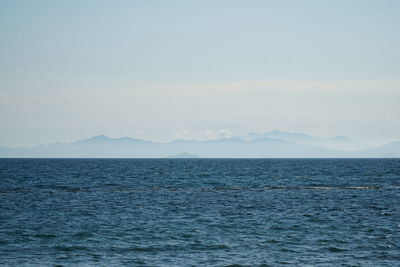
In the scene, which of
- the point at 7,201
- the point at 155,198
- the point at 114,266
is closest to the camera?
the point at 114,266

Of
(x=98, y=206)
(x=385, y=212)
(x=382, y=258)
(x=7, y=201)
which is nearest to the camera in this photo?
(x=382, y=258)

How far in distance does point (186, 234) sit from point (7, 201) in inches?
1182

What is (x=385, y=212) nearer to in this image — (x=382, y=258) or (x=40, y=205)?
(x=382, y=258)

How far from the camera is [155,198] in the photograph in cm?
5997

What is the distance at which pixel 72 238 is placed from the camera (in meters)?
33.5

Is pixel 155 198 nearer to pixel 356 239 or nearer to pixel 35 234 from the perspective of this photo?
pixel 35 234

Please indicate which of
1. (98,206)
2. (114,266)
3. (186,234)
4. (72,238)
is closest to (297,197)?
(98,206)

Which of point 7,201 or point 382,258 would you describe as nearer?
point 382,258

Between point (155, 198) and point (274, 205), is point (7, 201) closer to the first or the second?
point (155, 198)

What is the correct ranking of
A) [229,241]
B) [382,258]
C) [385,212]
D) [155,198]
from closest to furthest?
[382,258] → [229,241] → [385,212] → [155,198]

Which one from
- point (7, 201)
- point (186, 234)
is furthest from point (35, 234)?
point (7, 201)

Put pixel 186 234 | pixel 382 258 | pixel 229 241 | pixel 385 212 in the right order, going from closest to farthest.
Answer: pixel 382 258 → pixel 229 241 → pixel 186 234 → pixel 385 212

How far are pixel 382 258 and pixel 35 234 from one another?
24066mm

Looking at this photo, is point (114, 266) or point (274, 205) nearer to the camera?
point (114, 266)
